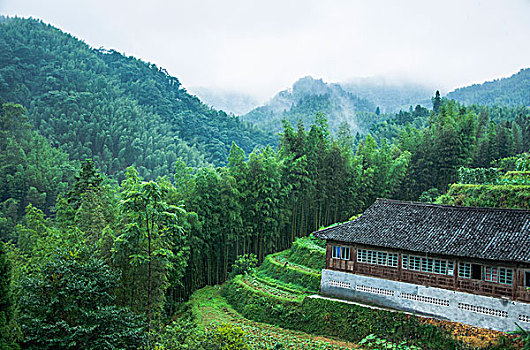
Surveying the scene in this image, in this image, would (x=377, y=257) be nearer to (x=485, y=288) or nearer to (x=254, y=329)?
(x=485, y=288)

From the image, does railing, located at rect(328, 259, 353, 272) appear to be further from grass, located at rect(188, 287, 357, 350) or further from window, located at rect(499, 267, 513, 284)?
window, located at rect(499, 267, 513, 284)

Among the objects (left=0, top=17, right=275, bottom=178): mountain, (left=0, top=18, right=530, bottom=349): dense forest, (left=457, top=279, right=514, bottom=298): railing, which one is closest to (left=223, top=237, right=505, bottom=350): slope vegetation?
(left=457, top=279, right=514, bottom=298): railing

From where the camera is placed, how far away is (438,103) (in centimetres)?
6191

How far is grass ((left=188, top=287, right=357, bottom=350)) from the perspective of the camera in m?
15.4

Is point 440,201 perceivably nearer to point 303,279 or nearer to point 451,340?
point 303,279

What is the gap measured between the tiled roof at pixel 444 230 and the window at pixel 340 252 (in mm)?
579

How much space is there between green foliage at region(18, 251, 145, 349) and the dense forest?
0.04 metres

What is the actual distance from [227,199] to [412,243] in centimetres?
1073

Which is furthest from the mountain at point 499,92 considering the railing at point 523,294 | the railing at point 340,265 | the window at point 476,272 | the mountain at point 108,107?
the railing at point 523,294

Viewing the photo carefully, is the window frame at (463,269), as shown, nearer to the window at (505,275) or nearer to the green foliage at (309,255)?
the window at (505,275)

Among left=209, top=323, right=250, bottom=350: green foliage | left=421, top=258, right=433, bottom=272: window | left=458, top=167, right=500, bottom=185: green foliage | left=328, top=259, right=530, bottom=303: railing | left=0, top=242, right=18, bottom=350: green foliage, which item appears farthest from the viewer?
left=458, top=167, right=500, bottom=185: green foliage

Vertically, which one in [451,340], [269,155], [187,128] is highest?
[187,128]

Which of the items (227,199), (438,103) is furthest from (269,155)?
(438,103)

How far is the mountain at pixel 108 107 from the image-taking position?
5872cm
